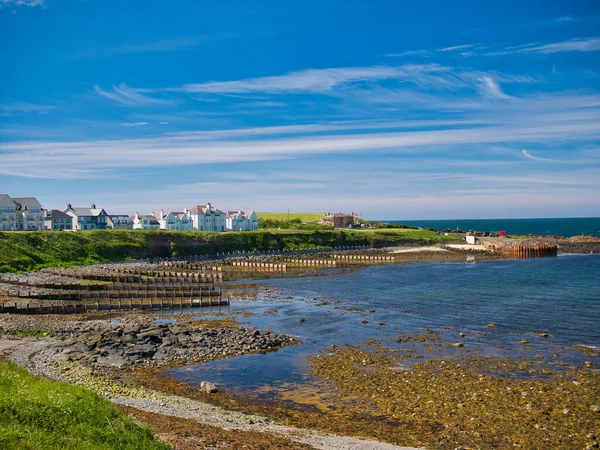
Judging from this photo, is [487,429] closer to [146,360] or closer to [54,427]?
[54,427]

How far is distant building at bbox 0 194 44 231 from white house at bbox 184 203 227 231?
3877cm

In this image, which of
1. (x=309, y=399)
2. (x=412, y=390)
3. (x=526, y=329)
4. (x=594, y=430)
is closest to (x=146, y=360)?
(x=309, y=399)

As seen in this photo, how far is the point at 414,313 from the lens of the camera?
47812mm

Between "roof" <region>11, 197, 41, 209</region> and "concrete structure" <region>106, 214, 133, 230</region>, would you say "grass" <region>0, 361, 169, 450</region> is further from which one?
"concrete structure" <region>106, 214, 133, 230</region>

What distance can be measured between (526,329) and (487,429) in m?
21.6

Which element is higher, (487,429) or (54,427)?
(54,427)

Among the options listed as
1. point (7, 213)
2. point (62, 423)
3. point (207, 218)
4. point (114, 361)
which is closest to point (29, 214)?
point (7, 213)

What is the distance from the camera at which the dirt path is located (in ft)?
62.7

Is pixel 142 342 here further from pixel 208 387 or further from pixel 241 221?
pixel 241 221

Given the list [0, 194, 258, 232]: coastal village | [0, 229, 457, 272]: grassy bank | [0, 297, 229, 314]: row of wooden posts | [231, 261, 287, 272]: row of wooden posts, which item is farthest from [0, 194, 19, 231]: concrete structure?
[0, 297, 229, 314]: row of wooden posts

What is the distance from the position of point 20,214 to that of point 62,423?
118643mm

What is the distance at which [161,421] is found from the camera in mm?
19688

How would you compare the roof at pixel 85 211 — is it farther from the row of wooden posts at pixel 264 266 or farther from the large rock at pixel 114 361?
the large rock at pixel 114 361

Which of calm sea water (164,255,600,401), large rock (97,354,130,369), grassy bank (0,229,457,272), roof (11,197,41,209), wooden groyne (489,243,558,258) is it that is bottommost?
calm sea water (164,255,600,401)
